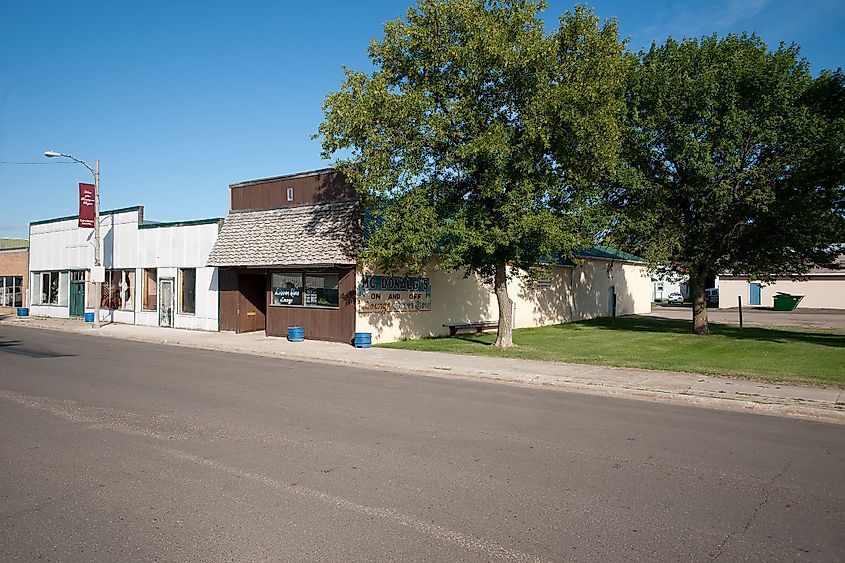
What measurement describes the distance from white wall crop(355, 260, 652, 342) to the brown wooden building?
124 centimetres

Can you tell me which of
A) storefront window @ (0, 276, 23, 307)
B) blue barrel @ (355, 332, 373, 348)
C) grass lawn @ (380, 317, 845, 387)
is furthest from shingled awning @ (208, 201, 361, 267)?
storefront window @ (0, 276, 23, 307)

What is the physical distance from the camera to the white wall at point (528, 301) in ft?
78.7

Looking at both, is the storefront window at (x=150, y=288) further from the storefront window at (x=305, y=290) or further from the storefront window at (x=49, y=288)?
the storefront window at (x=49, y=288)

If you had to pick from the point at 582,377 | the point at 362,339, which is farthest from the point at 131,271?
the point at 582,377

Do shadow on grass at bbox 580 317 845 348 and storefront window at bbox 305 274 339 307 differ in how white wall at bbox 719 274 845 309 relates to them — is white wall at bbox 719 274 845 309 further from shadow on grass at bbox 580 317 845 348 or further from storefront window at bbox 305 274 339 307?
storefront window at bbox 305 274 339 307

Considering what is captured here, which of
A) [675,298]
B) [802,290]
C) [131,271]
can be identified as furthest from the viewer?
[675,298]

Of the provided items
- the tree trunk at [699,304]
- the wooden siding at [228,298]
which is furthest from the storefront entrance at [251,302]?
the tree trunk at [699,304]

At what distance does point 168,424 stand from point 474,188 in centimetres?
1313

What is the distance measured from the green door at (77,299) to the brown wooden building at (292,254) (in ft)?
43.8

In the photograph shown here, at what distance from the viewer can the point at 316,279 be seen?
77.4 ft

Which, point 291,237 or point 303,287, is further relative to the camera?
point 303,287

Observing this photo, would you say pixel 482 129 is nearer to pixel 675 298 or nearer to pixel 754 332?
pixel 754 332

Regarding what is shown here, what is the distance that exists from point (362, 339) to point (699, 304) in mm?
14555

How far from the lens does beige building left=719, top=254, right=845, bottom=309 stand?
A: 49094 mm
